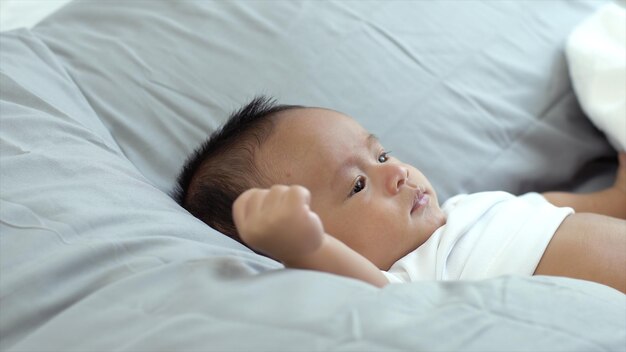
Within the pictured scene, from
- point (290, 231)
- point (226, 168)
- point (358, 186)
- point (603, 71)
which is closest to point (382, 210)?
point (358, 186)

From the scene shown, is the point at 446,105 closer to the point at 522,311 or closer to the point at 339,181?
the point at 339,181

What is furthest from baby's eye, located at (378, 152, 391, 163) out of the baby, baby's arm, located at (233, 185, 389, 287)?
baby's arm, located at (233, 185, 389, 287)

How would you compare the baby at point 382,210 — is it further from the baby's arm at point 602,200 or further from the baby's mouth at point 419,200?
the baby's arm at point 602,200

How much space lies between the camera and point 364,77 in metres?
1.29

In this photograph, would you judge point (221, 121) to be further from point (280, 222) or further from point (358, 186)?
point (280, 222)

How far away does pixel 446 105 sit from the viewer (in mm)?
1298

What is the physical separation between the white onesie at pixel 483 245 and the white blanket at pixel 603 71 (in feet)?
0.77

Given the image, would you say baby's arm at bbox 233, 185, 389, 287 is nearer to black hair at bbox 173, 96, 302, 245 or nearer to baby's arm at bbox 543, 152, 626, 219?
black hair at bbox 173, 96, 302, 245

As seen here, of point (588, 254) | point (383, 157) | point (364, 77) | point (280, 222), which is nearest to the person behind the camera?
point (280, 222)

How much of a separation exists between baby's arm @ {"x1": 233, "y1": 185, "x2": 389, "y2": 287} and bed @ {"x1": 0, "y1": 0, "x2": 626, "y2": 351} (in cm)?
3

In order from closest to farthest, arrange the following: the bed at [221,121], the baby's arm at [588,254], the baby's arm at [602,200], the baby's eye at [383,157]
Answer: the bed at [221,121], the baby's arm at [588,254], the baby's eye at [383,157], the baby's arm at [602,200]

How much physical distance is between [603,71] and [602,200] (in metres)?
0.20

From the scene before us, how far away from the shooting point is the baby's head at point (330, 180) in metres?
1.05

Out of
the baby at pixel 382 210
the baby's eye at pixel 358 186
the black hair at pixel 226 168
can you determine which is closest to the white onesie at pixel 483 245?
the baby at pixel 382 210
